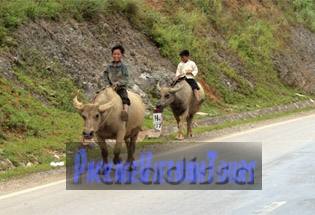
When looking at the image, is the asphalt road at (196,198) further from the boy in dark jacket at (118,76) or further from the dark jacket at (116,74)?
the dark jacket at (116,74)

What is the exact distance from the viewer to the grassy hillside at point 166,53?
53.9 ft

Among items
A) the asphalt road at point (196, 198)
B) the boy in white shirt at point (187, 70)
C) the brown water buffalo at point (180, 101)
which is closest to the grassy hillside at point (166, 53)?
the brown water buffalo at point (180, 101)

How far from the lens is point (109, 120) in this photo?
1213 centimetres

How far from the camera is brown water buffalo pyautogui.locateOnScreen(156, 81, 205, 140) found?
61.8 feet

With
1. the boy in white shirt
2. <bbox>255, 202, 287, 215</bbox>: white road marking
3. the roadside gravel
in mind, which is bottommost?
<bbox>255, 202, 287, 215</bbox>: white road marking

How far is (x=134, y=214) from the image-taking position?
9.06 metres

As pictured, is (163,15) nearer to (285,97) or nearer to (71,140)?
(285,97)

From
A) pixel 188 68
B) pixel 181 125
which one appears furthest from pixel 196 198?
pixel 188 68

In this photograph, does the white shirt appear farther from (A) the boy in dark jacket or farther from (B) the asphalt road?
(A) the boy in dark jacket

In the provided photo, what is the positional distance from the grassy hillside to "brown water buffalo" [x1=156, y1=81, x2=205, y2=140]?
5.50 feet

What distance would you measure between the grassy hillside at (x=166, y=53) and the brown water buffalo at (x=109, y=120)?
190 centimetres

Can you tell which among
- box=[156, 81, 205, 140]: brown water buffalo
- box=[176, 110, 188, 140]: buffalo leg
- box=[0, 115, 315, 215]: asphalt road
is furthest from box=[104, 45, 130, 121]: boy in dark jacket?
box=[176, 110, 188, 140]: buffalo leg

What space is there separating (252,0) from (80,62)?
24.6m

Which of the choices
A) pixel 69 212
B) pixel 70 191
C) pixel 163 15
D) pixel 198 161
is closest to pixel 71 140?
pixel 198 161
